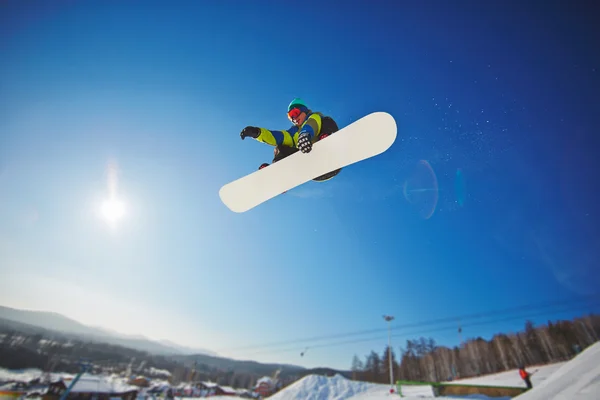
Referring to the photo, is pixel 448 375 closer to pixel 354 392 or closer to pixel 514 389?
pixel 354 392

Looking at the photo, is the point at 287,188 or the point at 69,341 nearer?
the point at 287,188

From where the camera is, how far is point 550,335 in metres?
38.7

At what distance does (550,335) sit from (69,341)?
7578 centimetres

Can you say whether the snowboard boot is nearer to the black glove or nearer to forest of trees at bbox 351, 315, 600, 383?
the black glove

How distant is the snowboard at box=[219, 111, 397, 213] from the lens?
11.2 feet

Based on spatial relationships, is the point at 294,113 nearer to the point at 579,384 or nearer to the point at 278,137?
the point at 278,137

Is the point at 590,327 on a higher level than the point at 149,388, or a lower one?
higher

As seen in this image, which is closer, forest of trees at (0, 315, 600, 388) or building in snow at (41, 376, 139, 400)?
building in snow at (41, 376, 139, 400)

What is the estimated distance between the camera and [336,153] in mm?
3504

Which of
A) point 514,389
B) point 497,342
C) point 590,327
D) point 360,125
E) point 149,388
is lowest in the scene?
point 149,388

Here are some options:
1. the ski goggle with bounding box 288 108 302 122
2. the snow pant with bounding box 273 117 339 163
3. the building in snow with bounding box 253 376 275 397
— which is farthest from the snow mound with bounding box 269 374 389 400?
the ski goggle with bounding box 288 108 302 122

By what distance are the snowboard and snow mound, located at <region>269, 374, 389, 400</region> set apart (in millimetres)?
32843

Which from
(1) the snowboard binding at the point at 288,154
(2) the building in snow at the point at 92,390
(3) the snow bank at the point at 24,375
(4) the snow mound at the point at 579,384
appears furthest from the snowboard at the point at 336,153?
(3) the snow bank at the point at 24,375

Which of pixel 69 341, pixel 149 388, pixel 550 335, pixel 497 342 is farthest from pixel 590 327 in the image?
pixel 69 341
